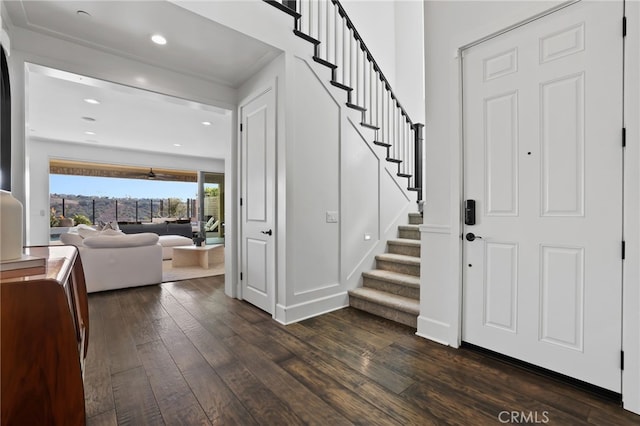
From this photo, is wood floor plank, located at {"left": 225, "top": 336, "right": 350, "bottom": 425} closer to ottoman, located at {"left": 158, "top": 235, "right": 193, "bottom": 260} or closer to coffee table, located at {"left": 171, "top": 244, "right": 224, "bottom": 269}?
coffee table, located at {"left": 171, "top": 244, "right": 224, "bottom": 269}

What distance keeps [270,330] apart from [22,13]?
3347mm

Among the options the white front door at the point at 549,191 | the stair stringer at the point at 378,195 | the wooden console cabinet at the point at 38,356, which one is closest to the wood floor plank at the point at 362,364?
the white front door at the point at 549,191

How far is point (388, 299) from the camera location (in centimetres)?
309

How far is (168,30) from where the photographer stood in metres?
2.60

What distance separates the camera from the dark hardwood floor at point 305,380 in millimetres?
1603

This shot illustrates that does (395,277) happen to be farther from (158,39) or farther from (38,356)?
(158,39)

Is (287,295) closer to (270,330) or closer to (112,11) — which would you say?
(270,330)

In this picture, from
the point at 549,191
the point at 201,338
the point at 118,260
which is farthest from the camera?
the point at 118,260

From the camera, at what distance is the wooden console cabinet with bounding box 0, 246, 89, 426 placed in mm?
894

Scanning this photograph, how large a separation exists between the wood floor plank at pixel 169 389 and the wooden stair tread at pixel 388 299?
1.90 metres

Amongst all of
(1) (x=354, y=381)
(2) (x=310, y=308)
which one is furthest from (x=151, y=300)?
(1) (x=354, y=381)

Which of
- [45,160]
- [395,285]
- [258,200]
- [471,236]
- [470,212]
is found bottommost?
[395,285]

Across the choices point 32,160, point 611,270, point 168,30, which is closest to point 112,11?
point 168,30
